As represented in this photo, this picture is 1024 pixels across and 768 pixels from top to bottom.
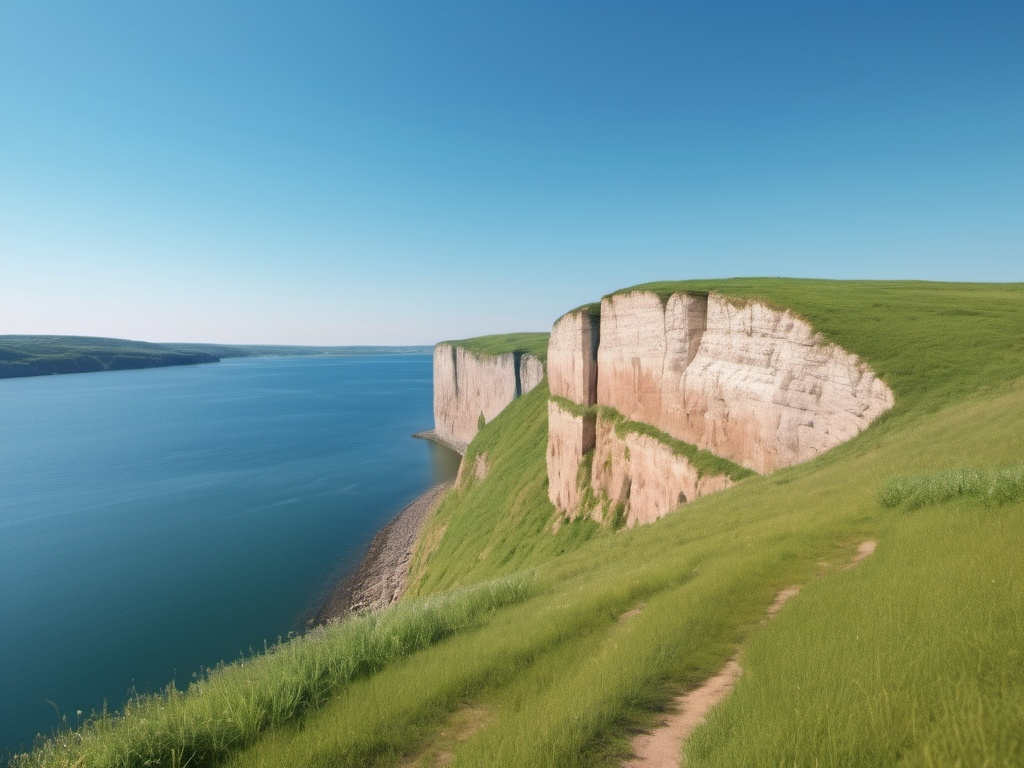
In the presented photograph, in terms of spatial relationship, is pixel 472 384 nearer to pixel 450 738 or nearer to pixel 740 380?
pixel 740 380

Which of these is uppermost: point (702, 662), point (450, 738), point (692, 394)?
point (692, 394)

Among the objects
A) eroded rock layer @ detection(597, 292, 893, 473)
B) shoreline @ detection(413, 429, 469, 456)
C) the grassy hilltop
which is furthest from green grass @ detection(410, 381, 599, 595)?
shoreline @ detection(413, 429, 469, 456)

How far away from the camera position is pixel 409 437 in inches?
3452

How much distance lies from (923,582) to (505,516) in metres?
32.7

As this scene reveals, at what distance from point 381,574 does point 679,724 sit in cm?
3865

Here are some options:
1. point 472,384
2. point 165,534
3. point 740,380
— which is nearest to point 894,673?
point 740,380

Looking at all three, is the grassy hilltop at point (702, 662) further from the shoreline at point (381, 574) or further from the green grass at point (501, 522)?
the shoreline at point (381, 574)

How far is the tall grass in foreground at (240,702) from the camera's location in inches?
169

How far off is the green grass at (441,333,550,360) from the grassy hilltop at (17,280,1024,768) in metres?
61.7

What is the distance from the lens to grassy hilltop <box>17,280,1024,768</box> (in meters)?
3.51

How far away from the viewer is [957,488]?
7.73 metres

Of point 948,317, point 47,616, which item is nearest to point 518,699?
point 948,317

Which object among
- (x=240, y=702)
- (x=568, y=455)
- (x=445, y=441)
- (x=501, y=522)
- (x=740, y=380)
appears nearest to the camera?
(x=240, y=702)

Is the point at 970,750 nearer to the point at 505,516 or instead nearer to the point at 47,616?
the point at 505,516
